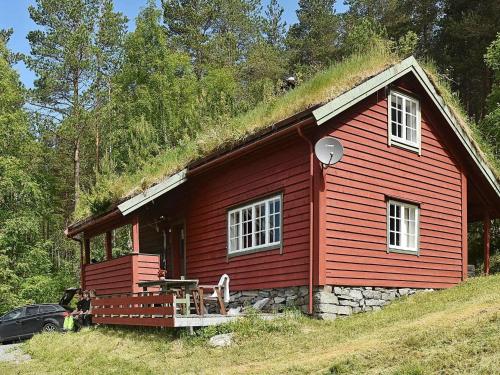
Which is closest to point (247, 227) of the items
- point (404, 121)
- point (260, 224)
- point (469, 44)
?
point (260, 224)

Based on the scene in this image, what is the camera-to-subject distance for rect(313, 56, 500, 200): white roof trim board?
1283 cm

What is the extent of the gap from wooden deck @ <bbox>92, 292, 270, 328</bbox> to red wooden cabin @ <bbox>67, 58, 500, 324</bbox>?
547 millimetres

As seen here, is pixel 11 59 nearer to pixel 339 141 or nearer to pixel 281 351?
pixel 339 141

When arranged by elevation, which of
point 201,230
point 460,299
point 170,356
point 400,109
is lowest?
point 170,356

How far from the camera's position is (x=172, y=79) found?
31.7 metres

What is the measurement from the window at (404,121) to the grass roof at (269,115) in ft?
2.79

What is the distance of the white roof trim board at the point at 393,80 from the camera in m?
12.8

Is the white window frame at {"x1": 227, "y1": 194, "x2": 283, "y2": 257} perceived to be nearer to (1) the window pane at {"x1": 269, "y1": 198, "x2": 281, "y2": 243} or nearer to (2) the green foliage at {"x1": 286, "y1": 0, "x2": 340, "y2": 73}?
(1) the window pane at {"x1": 269, "y1": 198, "x2": 281, "y2": 243}

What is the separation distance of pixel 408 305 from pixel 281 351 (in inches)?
163

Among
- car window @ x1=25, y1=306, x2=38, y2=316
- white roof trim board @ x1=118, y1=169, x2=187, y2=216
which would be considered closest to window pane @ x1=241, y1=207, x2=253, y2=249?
white roof trim board @ x1=118, y1=169, x2=187, y2=216

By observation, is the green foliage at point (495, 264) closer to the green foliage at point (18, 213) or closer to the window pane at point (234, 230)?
the window pane at point (234, 230)

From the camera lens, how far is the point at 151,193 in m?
15.3

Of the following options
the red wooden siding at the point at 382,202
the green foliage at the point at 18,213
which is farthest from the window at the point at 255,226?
the green foliage at the point at 18,213

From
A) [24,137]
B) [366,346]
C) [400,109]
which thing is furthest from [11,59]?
[366,346]
